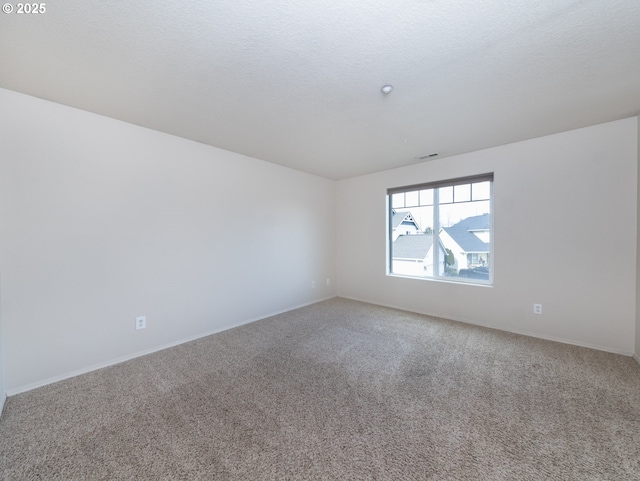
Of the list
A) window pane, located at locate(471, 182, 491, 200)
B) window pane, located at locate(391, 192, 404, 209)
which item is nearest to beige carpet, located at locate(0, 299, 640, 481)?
window pane, located at locate(471, 182, 491, 200)

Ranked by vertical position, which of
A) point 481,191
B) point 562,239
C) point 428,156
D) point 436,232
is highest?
point 428,156

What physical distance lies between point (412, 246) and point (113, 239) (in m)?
3.98

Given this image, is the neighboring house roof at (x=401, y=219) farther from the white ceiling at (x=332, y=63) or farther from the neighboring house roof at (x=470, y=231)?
the white ceiling at (x=332, y=63)

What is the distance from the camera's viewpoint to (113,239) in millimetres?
2434

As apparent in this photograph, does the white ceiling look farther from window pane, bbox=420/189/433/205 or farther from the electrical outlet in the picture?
the electrical outlet

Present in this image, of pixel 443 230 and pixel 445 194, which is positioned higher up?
pixel 445 194

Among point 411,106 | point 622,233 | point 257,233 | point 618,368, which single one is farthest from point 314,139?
point 618,368

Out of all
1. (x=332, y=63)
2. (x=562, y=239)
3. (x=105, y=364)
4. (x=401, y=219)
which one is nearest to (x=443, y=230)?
(x=401, y=219)

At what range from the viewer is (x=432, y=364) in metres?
2.40

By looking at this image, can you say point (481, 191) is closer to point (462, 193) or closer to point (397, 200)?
point (462, 193)

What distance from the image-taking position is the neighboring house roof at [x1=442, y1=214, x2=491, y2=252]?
343 cm

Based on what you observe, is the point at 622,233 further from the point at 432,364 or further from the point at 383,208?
the point at 383,208

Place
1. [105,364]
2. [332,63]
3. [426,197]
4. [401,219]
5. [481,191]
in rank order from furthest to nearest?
1. [401,219]
2. [426,197]
3. [481,191]
4. [105,364]
5. [332,63]

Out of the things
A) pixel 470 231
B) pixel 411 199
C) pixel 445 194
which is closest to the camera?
pixel 470 231
